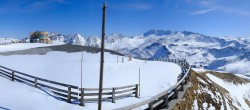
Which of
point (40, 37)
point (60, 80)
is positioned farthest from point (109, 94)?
point (40, 37)

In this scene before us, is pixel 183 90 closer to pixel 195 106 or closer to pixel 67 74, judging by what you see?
pixel 195 106

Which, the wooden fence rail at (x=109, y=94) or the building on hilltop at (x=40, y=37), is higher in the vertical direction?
the building on hilltop at (x=40, y=37)

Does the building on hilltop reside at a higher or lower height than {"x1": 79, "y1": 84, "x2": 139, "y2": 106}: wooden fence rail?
higher

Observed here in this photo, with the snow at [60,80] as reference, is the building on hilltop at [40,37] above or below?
above

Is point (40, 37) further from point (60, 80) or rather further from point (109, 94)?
point (109, 94)

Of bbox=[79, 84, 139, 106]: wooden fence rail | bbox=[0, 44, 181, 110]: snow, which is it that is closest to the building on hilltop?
bbox=[0, 44, 181, 110]: snow

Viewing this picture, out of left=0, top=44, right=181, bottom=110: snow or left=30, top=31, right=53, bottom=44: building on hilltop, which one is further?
left=30, top=31, right=53, bottom=44: building on hilltop

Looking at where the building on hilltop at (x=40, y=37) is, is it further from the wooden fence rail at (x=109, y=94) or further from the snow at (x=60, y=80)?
the wooden fence rail at (x=109, y=94)

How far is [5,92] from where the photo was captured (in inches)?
1009

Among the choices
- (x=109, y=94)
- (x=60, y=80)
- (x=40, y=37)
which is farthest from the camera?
(x=40, y=37)

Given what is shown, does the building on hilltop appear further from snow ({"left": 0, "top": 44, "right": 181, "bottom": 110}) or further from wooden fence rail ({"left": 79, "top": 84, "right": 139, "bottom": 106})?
wooden fence rail ({"left": 79, "top": 84, "right": 139, "bottom": 106})

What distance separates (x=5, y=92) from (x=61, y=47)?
54.4 metres

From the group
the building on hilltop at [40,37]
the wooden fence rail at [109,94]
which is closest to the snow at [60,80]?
the wooden fence rail at [109,94]

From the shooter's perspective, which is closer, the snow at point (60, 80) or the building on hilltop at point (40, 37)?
the snow at point (60, 80)
